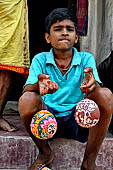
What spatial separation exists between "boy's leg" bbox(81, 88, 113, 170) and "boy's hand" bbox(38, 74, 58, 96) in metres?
0.33

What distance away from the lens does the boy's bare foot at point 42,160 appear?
7.49 feet

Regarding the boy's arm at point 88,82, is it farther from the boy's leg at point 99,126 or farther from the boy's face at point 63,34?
the boy's face at point 63,34

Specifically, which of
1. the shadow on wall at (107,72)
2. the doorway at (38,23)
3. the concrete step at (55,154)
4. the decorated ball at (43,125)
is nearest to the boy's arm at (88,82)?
the decorated ball at (43,125)

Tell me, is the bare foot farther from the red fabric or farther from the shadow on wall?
the red fabric

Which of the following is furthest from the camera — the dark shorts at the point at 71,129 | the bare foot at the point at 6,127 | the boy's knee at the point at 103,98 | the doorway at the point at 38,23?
the doorway at the point at 38,23

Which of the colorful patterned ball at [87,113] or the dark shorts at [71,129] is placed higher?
the colorful patterned ball at [87,113]

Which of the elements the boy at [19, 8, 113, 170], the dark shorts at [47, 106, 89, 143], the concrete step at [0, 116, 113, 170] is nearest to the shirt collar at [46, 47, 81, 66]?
the boy at [19, 8, 113, 170]

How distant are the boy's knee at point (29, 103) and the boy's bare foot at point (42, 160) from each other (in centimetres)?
41

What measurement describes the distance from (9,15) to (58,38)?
2.54 ft

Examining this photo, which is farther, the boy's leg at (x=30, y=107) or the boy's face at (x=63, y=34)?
the boy's face at (x=63, y=34)

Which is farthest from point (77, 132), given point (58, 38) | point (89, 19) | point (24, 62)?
point (89, 19)

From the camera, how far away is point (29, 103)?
2141 mm

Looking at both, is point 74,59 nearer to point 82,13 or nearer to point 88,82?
point 88,82

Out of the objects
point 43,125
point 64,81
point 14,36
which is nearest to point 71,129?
point 64,81
